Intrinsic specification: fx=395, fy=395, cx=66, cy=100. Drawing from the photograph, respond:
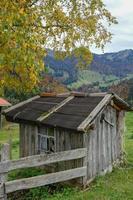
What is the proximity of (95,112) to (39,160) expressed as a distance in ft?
10.6

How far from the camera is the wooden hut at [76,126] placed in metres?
15.9

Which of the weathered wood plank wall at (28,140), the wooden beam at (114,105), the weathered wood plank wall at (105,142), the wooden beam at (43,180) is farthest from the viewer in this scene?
the weathered wood plank wall at (28,140)

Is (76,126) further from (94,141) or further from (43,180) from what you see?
(43,180)

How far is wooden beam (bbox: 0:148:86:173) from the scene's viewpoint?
13086mm

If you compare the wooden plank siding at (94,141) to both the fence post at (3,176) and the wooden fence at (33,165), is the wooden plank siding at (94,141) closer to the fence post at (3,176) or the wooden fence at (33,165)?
the wooden fence at (33,165)

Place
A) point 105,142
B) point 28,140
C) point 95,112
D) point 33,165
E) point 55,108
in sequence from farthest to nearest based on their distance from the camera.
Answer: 1. point 28,140
2. point 55,108
3. point 105,142
4. point 95,112
5. point 33,165

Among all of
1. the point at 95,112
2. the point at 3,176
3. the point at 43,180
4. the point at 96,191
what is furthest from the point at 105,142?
the point at 3,176

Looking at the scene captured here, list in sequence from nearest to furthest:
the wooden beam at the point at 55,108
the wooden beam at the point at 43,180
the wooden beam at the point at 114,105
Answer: the wooden beam at the point at 43,180 → the wooden beam at the point at 55,108 → the wooden beam at the point at 114,105

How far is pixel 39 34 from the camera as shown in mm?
18844

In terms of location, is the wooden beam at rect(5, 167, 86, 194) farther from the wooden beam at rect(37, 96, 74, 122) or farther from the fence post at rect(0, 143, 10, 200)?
the wooden beam at rect(37, 96, 74, 122)

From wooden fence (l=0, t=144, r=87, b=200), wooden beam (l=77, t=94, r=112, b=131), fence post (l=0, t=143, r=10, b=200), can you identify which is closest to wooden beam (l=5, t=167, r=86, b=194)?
wooden fence (l=0, t=144, r=87, b=200)

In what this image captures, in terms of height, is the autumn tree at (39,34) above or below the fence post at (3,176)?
A: above

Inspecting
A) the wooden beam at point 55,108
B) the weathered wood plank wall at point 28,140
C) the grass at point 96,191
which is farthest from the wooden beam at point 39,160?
the weathered wood plank wall at point 28,140

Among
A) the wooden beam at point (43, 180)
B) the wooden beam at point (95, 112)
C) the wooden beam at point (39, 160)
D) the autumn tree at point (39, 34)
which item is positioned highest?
the autumn tree at point (39, 34)
